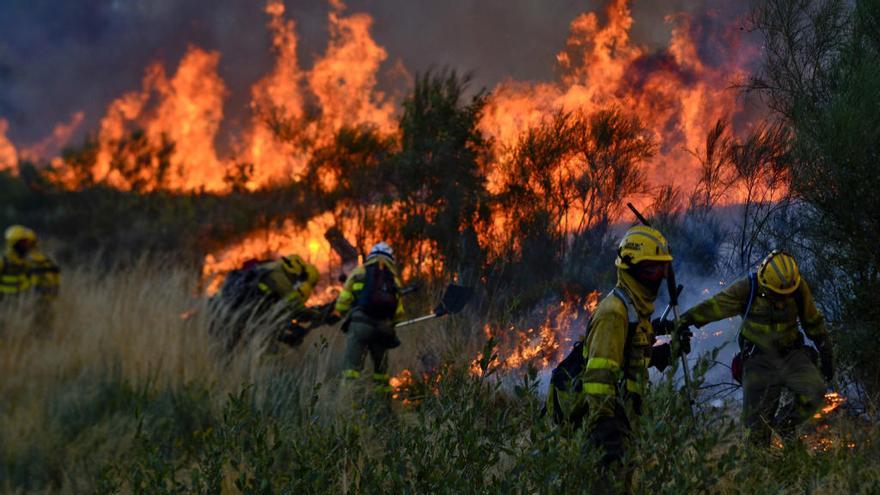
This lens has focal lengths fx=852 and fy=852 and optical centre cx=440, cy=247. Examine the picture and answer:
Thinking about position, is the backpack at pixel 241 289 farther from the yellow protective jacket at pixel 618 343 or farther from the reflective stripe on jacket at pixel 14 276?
the yellow protective jacket at pixel 618 343

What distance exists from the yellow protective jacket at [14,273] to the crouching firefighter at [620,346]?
7861mm

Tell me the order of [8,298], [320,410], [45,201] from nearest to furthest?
[320,410] → [8,298] → [45,201]

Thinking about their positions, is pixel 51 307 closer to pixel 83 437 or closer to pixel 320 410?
pixel 83 437

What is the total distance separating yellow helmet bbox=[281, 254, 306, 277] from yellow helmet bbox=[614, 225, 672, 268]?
537 centimetres

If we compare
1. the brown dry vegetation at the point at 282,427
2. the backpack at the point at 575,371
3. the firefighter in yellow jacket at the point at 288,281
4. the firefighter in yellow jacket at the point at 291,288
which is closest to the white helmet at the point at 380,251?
the brown dry vegetation at the point at 282,427

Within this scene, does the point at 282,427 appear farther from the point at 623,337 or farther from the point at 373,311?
the point at 373,311

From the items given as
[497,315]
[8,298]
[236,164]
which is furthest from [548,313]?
[236,164]

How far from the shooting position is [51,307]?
9734 mm

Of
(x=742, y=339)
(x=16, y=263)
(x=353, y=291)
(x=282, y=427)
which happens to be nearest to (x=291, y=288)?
(x=353, y=291)

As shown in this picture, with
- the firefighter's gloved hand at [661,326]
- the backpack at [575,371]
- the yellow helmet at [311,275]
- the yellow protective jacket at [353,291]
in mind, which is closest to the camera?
the backpack at [575,371]

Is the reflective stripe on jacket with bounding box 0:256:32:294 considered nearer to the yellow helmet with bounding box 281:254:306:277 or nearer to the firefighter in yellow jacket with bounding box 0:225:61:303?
the firefighter in yellow jacket with bounding box 0:225:61:303

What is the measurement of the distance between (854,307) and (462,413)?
13.4ft

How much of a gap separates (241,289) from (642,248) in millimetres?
5545

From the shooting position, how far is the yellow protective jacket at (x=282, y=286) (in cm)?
847
